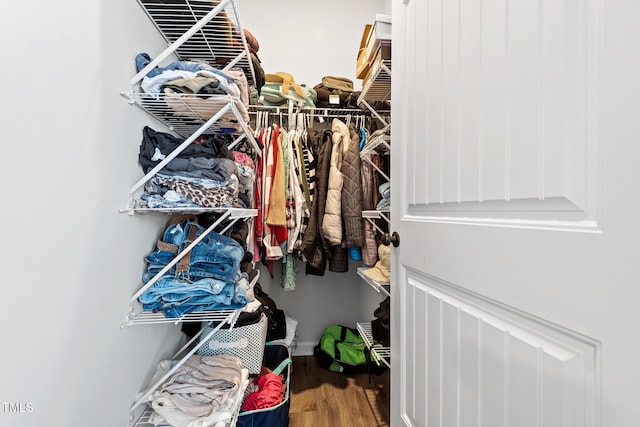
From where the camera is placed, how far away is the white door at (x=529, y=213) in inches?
14.2

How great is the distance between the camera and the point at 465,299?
66 cm

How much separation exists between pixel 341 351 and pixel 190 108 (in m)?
1.74

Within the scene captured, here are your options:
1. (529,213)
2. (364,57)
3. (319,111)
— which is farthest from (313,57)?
(529,213)

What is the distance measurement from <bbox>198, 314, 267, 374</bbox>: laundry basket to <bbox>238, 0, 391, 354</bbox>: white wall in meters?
0.92

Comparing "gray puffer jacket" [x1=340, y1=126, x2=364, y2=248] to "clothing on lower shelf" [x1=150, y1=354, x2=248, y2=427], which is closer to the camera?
"clothing on lower shelf" [x1=150, y1=354, x2=248, y2=427]

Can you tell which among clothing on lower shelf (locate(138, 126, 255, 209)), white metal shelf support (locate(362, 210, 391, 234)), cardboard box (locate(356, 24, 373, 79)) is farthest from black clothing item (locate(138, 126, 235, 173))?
cardboard box (locate(356, 24, 373, 79))

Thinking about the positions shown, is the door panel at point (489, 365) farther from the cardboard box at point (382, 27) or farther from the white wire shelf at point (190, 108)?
the cardboard box at point (382, 27)

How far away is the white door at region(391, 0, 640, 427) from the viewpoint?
36 cm

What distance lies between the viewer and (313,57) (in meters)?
2.25

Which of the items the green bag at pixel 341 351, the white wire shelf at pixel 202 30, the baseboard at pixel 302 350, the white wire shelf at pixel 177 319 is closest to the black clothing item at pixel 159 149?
the white wire shelf at pixel 202 30

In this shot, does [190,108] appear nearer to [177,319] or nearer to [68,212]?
[68,212]

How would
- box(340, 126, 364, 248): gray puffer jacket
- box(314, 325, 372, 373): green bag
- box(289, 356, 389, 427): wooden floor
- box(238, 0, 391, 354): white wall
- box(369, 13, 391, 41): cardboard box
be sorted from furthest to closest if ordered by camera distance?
box(238, 0, 391, 354): white wall < box(314, 325, 372, 373): green bag < box(340, 126, 364, 248): gray puffer jacket < box(289, 356, 389, 427): wooden floor < box(369, 13, 391, 41): cardboard box

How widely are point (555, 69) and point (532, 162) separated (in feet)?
0.46

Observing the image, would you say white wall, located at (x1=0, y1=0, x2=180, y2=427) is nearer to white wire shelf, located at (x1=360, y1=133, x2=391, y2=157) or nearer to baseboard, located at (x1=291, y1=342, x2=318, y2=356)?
white wire shelf, located at (x1=360, y1=133, x2=391, y2=157)
